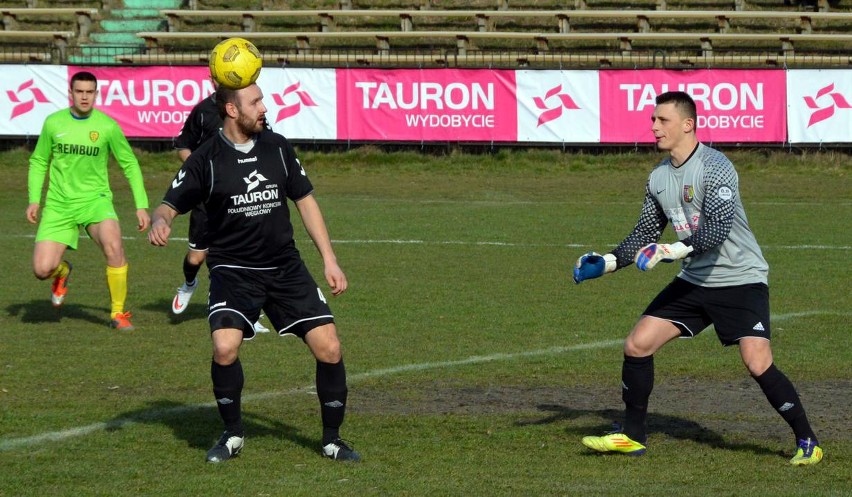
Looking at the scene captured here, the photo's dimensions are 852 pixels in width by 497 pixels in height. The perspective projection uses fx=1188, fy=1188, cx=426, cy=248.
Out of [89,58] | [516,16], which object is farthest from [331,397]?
[516,16]

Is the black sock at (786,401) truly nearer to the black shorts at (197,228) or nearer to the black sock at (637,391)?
the black sock at (637,391)

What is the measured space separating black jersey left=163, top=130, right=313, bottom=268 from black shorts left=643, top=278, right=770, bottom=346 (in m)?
2.22

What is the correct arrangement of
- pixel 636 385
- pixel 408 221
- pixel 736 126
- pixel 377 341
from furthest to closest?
pixel 736 126 < pixel 408 221 < pixel 377 341 < pixel 636 385

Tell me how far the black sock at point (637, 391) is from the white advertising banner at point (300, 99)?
1809 centimetres

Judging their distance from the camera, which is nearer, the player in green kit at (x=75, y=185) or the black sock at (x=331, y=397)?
the black sock at (x=331, y=397)

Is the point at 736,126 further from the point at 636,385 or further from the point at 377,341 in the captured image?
the point at 636,385

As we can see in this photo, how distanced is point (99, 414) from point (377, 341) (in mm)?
3064

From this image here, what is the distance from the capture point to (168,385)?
28.9 feet

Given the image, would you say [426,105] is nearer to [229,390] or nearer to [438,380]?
[438,380]

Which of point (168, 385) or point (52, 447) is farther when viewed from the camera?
point (168, 385)

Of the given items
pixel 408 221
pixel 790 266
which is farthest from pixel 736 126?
pixel 790 266

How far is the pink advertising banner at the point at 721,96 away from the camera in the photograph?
76.5ft

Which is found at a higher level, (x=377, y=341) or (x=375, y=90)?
(x=375, y=90)

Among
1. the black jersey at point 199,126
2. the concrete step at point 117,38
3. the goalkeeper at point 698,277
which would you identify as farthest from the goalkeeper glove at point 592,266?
the concrete step at point 117,38
